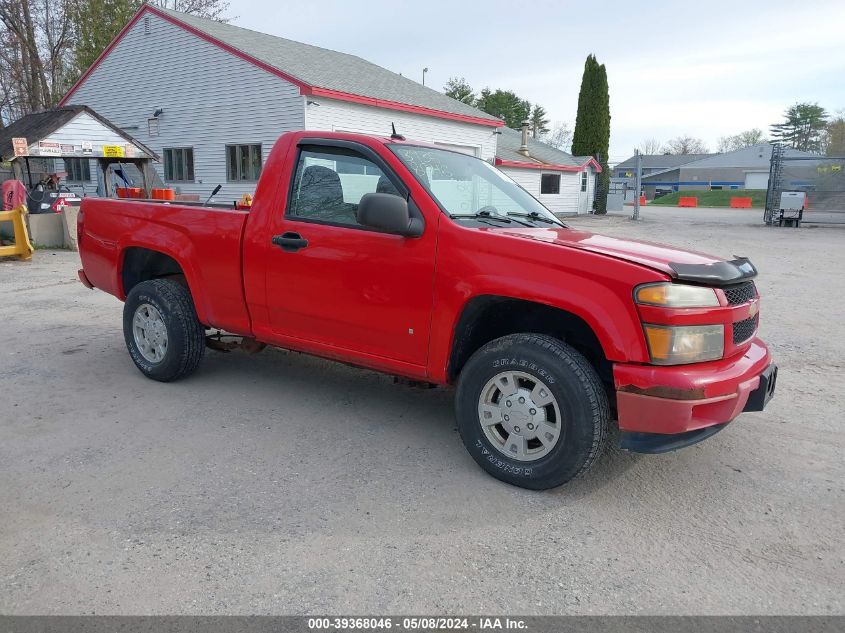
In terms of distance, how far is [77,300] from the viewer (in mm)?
8906

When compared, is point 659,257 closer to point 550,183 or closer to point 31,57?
point 550,183

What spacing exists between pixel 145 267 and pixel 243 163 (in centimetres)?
1621

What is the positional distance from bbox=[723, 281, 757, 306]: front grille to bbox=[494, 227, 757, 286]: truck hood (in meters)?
0.05

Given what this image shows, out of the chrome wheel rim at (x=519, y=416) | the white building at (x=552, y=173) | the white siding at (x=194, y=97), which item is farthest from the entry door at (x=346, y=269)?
the white building at (x=552, y=173)

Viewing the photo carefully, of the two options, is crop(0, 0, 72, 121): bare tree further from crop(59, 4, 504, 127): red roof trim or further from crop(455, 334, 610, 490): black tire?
crop(455, 334, 610, 490): black tire

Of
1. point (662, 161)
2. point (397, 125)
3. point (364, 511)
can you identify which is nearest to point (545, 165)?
point (397, 125)

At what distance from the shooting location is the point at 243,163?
20719 mm

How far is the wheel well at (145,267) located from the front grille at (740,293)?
13.3ft

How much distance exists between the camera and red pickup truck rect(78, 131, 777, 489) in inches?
123

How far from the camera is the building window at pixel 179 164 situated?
866 inches

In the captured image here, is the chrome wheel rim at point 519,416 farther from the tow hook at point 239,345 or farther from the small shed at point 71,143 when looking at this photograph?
the small shed at point 71,143

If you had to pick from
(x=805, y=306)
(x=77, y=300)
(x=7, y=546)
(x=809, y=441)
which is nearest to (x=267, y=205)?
(x=7, y=546)

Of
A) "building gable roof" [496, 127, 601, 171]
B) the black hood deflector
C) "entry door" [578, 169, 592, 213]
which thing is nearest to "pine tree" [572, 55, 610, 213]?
"entry door" [578, 169, 592, 213]

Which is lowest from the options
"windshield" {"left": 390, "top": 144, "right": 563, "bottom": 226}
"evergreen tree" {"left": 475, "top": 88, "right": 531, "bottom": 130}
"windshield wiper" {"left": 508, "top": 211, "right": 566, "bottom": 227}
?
"windshield wiper" {"left": 508, "top": 211, "right": 566, "bottom": 227}
